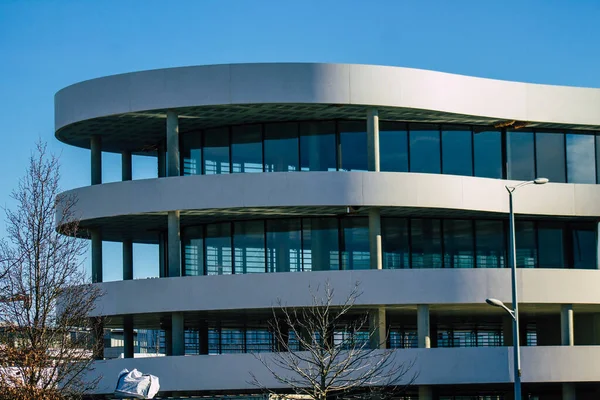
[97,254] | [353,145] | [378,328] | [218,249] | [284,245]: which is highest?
[353,145]

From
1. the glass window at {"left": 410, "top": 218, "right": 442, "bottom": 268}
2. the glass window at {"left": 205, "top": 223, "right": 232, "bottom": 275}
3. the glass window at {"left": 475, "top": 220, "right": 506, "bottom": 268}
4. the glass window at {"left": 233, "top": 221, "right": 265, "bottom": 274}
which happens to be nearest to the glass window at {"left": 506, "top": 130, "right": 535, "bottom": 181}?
the glass window at {"left": 475, "top": 220, "right": 506, "bottom": 268}

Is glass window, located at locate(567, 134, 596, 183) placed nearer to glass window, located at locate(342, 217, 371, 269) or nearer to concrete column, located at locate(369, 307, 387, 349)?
glass window, located at locate(342, 217, 371, 269)

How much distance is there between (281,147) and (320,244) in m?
4.50

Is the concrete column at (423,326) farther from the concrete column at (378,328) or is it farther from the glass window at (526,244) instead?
the glass window at (526,244)

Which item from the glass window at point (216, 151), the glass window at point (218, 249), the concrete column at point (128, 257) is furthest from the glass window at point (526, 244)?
the concrete column at point (128, 257)

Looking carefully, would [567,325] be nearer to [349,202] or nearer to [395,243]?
[395,243]

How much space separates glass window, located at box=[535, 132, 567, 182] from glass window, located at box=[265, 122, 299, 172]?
11446 millimetres

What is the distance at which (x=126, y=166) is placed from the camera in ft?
176

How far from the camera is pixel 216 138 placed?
48312mm

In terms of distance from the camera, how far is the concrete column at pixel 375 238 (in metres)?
45.0

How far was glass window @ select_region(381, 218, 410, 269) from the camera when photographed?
157 feet

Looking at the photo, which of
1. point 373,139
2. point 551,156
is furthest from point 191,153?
point 551,156

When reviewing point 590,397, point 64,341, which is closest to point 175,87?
point 64,341

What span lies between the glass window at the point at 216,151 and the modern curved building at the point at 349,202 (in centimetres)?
6
